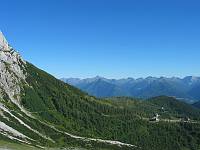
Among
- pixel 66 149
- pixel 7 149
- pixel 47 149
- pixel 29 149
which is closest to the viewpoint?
pixel 7 149

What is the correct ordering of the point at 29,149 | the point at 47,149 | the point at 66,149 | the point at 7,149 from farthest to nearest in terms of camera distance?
the point at 66,149, the point at 47,149, the point at 29,149, the point at 7,149

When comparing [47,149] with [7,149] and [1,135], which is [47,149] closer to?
[1,135]

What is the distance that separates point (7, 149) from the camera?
464 feet

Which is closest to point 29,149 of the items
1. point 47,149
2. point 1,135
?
point 47,149

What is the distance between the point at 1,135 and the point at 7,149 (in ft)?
172

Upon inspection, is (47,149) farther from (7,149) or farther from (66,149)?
(7,149)

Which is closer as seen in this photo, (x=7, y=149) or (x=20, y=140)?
(x=7, y=149)

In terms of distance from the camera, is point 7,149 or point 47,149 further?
point 47,149

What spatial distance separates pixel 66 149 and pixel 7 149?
56.7 m

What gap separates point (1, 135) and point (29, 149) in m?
31.9

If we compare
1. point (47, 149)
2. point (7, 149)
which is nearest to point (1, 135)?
A: point (47, 149)

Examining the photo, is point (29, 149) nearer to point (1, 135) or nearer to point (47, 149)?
point (47, 149)

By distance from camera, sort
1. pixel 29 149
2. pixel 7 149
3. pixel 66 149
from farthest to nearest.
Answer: pixel 66 149, pixel 29 149, pixel 7 149

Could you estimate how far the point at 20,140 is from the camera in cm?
19962
